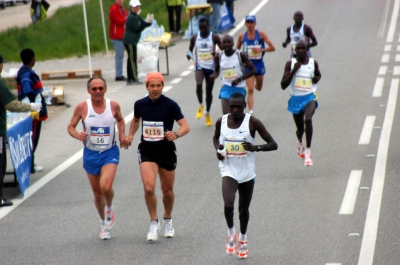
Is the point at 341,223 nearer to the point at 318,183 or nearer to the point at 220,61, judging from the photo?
the point at 318,183

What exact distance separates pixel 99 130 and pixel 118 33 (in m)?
12.8

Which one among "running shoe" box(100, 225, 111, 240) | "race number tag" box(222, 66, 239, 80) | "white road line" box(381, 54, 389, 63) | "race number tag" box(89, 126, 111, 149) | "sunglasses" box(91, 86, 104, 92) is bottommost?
"white road line" box(381, 54, 389, 63)

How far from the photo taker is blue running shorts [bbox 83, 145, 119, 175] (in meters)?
10.5

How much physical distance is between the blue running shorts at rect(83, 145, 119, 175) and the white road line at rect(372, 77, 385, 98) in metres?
10.1

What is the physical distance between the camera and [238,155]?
9.72 meters

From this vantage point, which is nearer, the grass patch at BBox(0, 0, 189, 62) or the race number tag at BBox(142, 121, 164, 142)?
the race number tag at BBox(142, 121, 164, 142)

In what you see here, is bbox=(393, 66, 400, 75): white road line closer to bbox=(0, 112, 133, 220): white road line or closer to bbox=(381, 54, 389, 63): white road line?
bbox=(381, 54, 389, 63): white road line

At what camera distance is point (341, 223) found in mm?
10781

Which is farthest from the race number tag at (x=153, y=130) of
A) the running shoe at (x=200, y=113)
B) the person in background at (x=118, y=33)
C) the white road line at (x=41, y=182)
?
the person in background at (x=118, y=33)

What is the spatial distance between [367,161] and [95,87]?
5188 millimetres

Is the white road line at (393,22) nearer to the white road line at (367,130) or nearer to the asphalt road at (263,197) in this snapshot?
the asphalt road at (263,197)

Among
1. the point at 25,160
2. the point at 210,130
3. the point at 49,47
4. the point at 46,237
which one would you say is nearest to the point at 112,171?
the point at 46,237

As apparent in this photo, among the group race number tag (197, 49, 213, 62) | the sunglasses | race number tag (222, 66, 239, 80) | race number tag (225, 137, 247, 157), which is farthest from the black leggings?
race number tag (197, 49, 213, 62)

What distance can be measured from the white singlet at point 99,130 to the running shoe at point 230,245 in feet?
6.38
